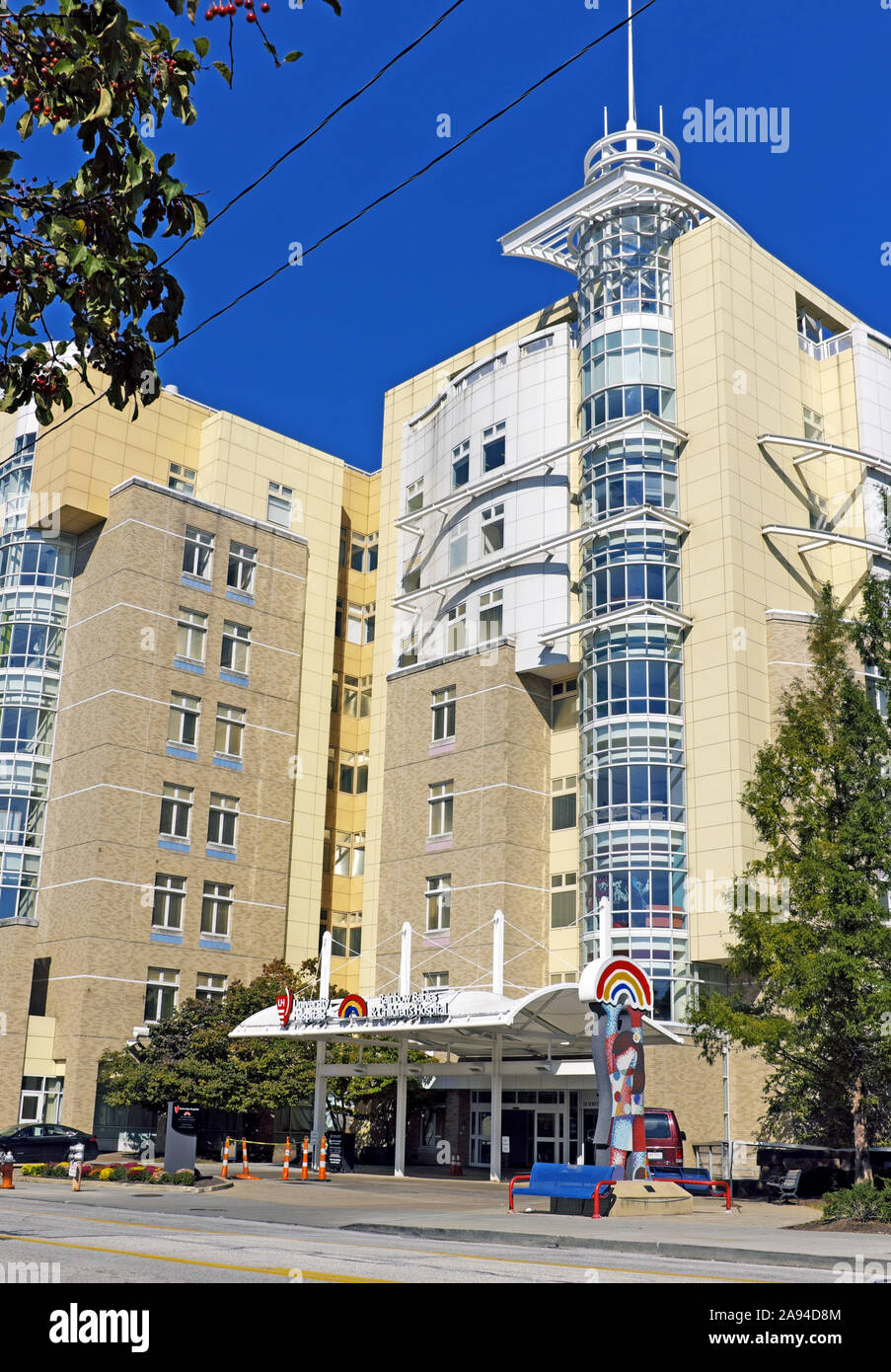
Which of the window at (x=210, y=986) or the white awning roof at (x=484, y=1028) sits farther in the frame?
the window at (x=210, y=986)

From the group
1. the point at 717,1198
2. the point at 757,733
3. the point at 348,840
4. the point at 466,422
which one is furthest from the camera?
the point at 348,840

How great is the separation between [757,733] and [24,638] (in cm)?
3298

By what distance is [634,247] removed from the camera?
5569 cm

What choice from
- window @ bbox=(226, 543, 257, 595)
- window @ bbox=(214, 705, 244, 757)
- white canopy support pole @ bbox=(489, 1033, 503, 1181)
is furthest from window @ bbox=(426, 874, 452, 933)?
window @ bbox=(226, 543, 257, 595)

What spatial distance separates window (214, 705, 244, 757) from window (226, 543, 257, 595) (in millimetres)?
5889

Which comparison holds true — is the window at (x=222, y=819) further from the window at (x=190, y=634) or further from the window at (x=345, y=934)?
the window at (x=345, y=934)

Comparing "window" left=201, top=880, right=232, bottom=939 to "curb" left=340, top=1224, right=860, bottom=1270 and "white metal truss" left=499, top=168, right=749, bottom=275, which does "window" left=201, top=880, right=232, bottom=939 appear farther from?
"curb" left=340, top=1224, right=860, bottom=1270

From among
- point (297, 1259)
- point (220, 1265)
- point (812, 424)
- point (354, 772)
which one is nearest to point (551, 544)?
point (812, 424)

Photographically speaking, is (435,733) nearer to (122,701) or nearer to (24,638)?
(122,701)

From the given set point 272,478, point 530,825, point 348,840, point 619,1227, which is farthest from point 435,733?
point 619,1227

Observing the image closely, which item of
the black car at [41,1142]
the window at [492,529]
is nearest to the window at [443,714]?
the window at [492,529]

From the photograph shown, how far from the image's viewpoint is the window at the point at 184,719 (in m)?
58.9

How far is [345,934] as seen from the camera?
6706 centimetres

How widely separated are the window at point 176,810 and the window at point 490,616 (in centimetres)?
1470
